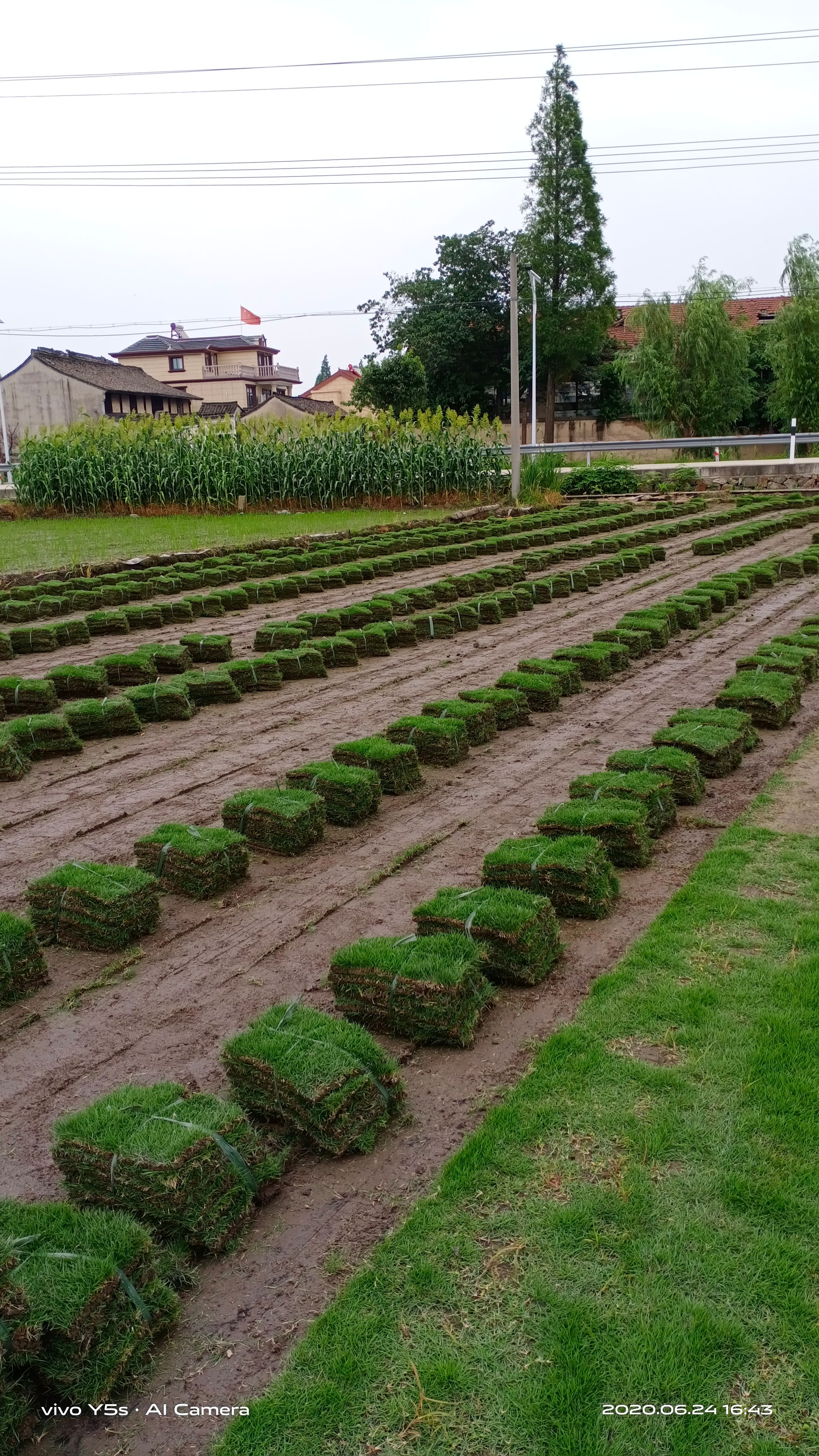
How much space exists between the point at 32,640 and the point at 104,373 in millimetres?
53377

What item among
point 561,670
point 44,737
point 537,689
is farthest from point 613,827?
point 44,737

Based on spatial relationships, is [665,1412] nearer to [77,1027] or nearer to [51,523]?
[77,1027]

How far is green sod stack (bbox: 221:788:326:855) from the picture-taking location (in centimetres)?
723

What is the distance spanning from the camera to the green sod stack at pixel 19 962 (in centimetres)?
541

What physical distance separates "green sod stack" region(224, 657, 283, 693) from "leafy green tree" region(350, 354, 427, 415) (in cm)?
3362

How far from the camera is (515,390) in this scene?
28234 millimetres

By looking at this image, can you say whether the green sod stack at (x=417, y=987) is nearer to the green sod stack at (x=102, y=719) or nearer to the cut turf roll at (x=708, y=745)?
the cut turf roll at (x=708, y=745)

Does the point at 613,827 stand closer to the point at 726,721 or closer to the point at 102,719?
the point at 726,721

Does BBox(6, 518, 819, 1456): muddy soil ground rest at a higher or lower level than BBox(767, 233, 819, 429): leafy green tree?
lower

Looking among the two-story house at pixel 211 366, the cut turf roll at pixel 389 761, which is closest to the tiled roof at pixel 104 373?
the two-story house at pixel 211 366

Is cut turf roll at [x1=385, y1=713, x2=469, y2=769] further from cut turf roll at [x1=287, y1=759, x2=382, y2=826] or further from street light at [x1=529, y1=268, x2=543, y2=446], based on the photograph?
street light at [x1=529, y1=268, x2=543, y2=446]

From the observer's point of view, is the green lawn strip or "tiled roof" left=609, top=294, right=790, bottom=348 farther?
"tiled roof" left=609, top=294, right=790, bottom=348

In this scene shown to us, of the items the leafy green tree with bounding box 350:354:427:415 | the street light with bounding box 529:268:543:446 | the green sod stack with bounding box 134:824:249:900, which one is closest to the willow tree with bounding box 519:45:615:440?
the street light with bounding box 529:268:543:446

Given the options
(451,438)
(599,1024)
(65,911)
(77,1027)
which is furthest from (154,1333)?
(451,438)
